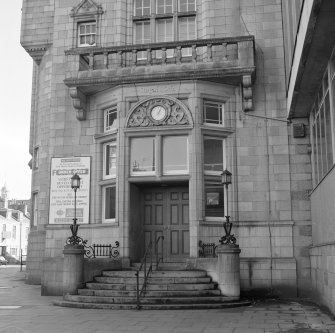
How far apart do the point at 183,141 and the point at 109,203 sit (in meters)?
3.45

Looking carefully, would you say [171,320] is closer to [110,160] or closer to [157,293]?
Answer: [157,293]

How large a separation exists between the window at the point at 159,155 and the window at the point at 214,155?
0.69 meters

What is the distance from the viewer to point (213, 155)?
17484 mm

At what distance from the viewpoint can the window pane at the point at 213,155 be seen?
17.4 m

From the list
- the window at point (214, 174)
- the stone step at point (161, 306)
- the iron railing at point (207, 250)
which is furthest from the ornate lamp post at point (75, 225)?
the window at point (214, 174)

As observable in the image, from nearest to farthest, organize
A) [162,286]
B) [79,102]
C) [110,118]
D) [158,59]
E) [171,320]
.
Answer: [171,320] < [162,286] < [158,59] < [79,102] < [110,118]

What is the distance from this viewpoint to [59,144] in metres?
18.7

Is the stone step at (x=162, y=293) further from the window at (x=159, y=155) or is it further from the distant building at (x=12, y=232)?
the distant building at (x=12, y=232)

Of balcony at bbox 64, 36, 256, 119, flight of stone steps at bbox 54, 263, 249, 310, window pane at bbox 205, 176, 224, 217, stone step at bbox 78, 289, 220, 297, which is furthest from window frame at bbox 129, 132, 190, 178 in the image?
stone step at bbox 78, 289, 220, 297

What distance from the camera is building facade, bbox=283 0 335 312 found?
10.4 meters

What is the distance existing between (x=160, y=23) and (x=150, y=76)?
A: 10.7ft

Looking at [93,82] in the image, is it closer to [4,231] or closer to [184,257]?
[184,257]

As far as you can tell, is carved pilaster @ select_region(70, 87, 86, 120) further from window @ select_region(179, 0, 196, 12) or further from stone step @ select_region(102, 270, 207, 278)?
stone step @ select_region(102, 270, 207, 278)

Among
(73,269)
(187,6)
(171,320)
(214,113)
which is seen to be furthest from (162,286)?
(187,6)
